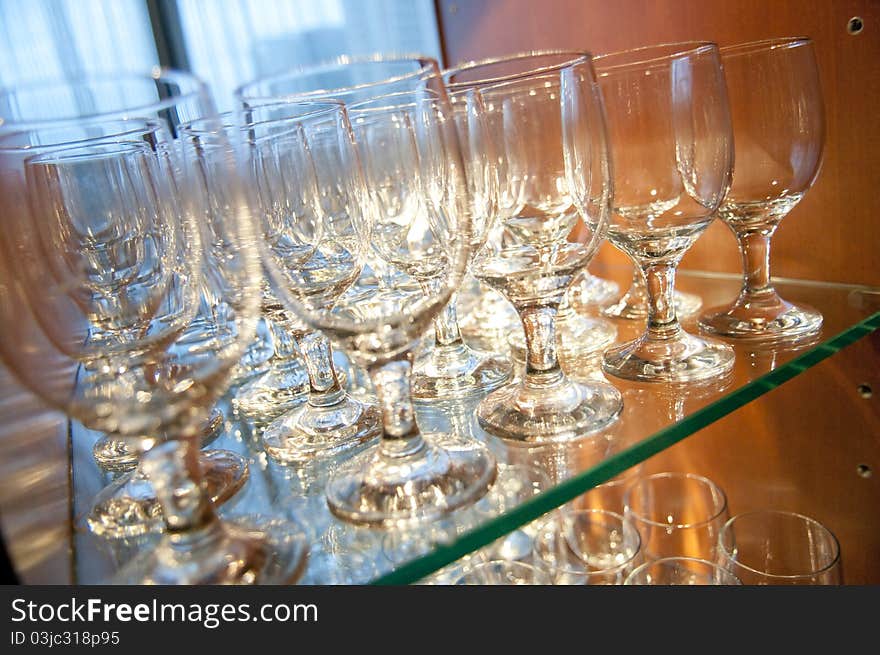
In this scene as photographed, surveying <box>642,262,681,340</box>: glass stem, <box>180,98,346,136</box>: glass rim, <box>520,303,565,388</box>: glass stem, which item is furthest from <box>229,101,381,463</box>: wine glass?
<box>642,262,681,340</box>: glass stem

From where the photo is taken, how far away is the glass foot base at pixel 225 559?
1.05 feet

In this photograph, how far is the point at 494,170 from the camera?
427 mm

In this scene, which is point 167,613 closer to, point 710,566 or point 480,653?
point 480,653

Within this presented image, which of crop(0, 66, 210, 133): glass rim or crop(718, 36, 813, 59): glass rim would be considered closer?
crop(0, 66, 210, 133): glass rim

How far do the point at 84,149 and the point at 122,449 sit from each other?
20cm

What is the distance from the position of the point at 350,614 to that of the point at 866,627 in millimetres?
284

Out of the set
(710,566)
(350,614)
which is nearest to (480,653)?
(350,614)

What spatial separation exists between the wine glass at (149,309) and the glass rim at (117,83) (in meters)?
0.03

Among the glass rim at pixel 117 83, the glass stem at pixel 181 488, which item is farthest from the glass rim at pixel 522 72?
the glass stem at pixel 181 488

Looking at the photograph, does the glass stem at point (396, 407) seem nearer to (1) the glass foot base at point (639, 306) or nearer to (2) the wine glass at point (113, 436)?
(2) the wine glass at point (113, 436)

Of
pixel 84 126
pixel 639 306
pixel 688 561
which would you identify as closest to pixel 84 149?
pixel 84 126

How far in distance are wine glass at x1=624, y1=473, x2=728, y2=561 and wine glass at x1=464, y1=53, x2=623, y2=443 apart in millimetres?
239

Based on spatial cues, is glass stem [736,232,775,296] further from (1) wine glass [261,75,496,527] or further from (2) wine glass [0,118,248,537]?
(2) wine glass [0,118,248,537]

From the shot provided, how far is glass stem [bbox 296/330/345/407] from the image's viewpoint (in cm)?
50
